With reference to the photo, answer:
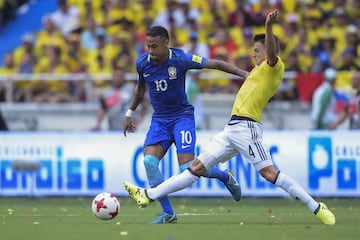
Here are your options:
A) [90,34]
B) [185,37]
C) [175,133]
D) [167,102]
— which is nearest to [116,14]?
[90,34]

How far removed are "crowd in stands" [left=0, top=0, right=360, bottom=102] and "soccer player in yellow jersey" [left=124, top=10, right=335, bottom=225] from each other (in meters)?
8.74

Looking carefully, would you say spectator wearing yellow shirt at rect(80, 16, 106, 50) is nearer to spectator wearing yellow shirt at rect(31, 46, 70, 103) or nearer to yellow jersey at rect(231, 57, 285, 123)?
spectator wearing yellow shirt at rect(31, 46, 70, 103)

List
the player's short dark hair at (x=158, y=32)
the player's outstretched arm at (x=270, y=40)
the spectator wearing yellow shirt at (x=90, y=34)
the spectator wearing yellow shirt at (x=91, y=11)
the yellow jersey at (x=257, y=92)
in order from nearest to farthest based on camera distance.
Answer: the player's outstretched arm at (x=270, y=40)
the yellow jersey at (x=257, y=92)
the player's short dark hair at (x=158, y=32)
the spectator wearing yellow shirt at (x=90, y=34)
the spectator wearing yellow shirt at (x=91, y=11)

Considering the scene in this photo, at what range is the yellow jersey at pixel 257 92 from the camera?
12.1 m

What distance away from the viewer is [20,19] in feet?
89.6

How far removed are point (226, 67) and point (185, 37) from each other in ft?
35.9

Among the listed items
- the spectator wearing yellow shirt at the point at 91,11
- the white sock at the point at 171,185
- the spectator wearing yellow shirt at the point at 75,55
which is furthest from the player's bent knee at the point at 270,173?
the spectator wearing yellow shirt at the point at 91,11

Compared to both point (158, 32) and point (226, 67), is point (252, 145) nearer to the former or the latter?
point (226, 67)

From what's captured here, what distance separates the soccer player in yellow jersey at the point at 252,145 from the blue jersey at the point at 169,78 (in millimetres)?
780

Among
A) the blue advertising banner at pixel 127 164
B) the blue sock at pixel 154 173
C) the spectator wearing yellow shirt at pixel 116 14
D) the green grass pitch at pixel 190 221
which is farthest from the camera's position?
the spectator wearing yellow shirt at pixel 116 14

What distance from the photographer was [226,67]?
491 inches

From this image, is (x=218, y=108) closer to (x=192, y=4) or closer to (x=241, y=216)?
(x=192, y=4)

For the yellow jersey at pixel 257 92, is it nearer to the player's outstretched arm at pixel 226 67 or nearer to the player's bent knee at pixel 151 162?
the player's outstretched arm at pixel 226 67

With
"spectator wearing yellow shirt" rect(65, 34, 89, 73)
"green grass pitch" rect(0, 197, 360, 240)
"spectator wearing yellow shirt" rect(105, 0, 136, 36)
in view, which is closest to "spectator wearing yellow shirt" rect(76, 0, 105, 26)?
"spectator wearing yellow shirt" rect(105, 0, 136, 36)
